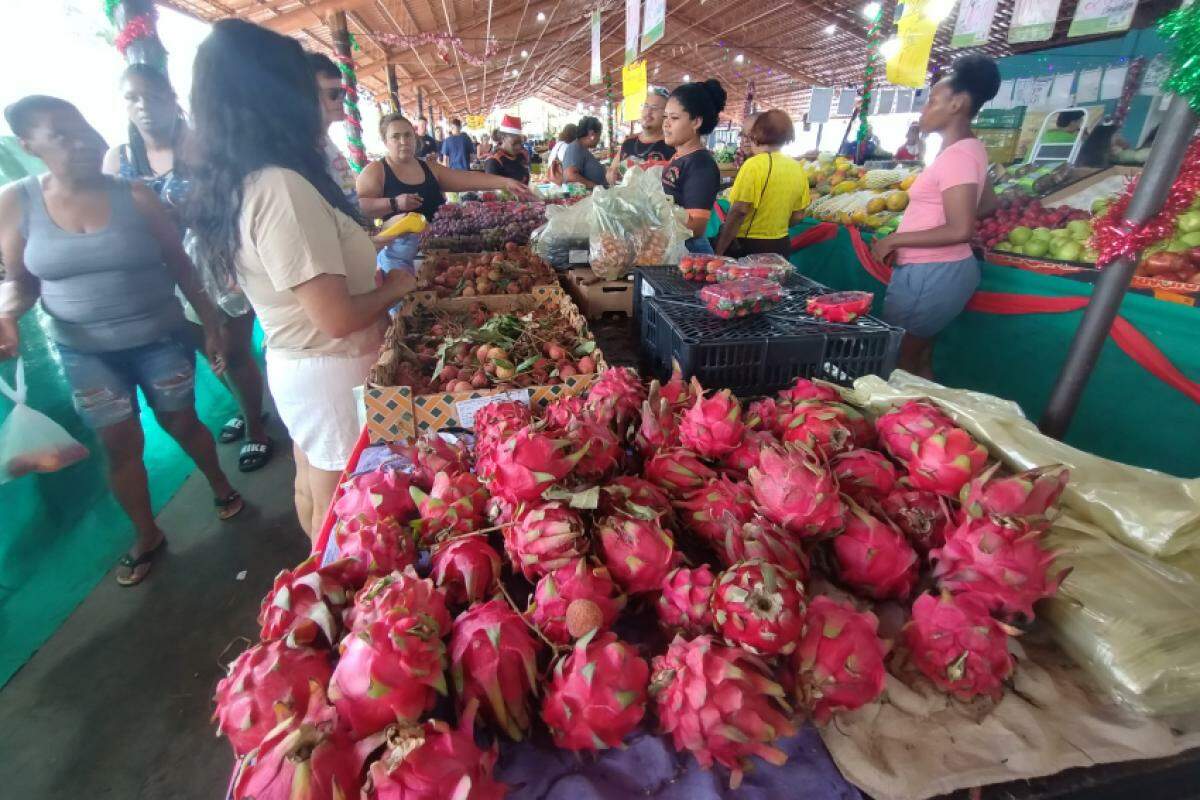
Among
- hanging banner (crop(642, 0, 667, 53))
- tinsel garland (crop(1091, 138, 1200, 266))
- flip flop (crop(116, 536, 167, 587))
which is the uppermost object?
hanging banner (crop(642, 0, 667, 53))

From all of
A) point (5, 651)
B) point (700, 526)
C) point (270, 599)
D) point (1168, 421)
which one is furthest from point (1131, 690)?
point (5, 651)

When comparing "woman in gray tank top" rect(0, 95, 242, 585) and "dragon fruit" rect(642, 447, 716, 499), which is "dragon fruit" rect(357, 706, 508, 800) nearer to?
"dragon fruit" rect(642, 447, 716, 499)

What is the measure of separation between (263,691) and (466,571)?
0.84 ft

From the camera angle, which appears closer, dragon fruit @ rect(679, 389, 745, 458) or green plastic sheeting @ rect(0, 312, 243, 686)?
dragon fruit @ rect(679, 389, 745, 458)

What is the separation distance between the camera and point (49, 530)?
255 cm

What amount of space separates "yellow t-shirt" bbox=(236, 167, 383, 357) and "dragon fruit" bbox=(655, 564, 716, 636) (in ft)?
4.03

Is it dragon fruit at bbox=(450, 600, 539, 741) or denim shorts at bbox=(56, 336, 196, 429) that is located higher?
dragon fruit at bbox=(450, 600, 539, 741)

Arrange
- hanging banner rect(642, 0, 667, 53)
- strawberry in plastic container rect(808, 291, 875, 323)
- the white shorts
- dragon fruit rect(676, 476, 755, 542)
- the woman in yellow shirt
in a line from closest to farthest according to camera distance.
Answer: dragon fruit rect(676, 476, 755, 542), strawberry in plastic container rect(808, 291, 875, 323), the white shorts, the woman in yellow shirt, hanging banner rect(642, 0, 667, 53)

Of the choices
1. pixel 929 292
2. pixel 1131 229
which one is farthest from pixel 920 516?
pixel 929 292

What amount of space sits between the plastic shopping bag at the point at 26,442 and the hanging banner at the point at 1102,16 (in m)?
5.74

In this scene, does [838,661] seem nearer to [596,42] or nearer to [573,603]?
[573,603]

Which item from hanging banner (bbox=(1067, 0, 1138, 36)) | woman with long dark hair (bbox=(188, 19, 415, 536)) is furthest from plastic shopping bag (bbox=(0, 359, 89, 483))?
hanging banner (bbox=(1067, 0, 1138, 36))

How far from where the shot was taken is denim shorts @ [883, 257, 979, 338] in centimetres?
270

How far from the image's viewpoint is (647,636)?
80cm
